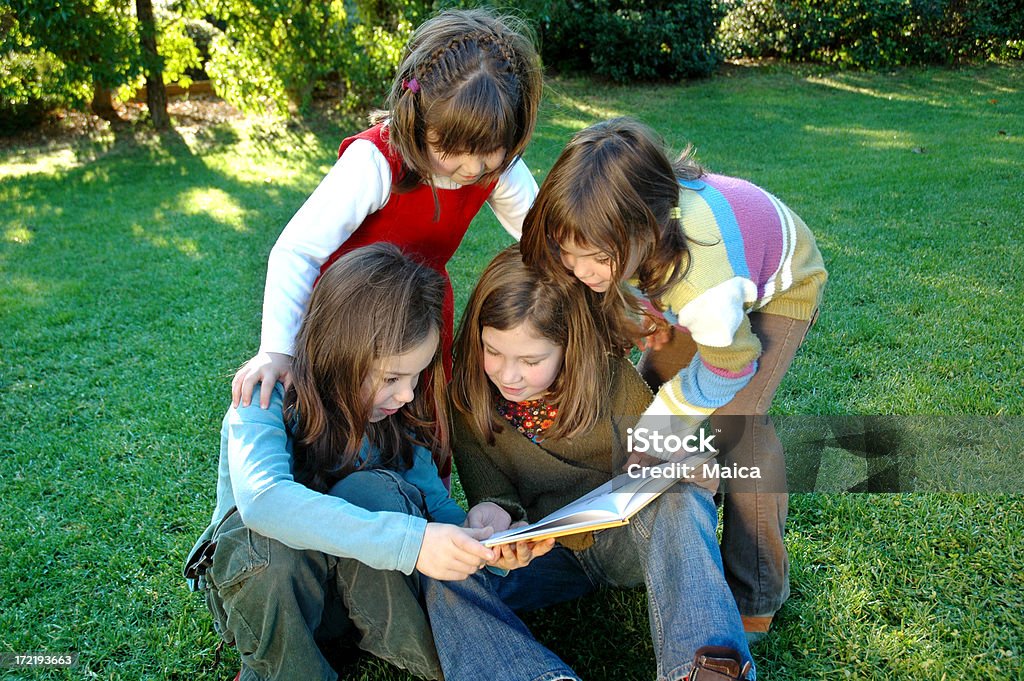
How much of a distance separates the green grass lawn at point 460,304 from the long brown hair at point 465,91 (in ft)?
3.73

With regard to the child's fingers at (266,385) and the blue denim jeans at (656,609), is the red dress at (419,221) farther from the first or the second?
the blue denim jeans at (656,609)

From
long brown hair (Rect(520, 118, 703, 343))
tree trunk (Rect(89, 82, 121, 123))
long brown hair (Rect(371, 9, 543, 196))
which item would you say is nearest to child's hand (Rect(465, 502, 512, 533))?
long brown hair (Rect(520, 118, 703, 343))

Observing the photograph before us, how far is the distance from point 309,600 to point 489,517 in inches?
20.5

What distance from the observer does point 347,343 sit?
2100 millimetres

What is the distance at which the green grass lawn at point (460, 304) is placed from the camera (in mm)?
2346

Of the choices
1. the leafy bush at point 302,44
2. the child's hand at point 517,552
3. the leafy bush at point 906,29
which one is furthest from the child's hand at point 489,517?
the leafy bush at point 906,29

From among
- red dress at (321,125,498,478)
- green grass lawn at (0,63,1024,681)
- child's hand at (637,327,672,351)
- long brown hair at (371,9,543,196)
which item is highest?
long brown hair at (371,9,543,196)

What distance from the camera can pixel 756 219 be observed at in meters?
2.09

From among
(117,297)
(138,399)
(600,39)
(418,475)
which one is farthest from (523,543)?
(600,39)

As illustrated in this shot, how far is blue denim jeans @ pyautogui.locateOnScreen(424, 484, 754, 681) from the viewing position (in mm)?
1805

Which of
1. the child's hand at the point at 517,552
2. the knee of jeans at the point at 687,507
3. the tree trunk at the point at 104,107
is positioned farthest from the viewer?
the tree trunk at the point at 104,107

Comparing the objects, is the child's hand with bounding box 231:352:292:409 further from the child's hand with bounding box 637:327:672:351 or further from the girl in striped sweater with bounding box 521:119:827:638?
the child's hand with bounding box 637:327:672:351

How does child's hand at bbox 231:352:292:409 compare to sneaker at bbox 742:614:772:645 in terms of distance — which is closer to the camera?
child's hand at bbox 231:352:292:409

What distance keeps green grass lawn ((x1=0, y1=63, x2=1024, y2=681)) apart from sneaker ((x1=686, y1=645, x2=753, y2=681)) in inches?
21.3
